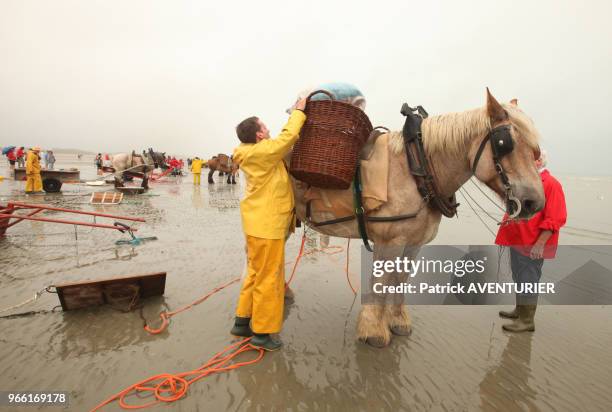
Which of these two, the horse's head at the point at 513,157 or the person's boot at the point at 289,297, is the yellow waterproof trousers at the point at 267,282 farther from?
the horse's head at the point at 513,157

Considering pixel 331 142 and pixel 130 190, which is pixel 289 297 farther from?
pixel 130 190

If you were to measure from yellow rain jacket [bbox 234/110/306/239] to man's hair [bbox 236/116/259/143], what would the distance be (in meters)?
0.05

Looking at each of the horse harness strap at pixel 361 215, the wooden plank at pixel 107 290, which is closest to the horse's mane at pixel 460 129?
the horse harness strap at pixel 361 215

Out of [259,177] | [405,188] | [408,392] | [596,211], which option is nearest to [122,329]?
[259,177]

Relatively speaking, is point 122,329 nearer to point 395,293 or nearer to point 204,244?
point 395,293

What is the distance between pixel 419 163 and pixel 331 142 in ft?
2.62

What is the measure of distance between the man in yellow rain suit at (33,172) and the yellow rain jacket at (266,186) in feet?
45.3

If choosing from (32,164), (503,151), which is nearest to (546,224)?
(503,151)

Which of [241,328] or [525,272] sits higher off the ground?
[525,272]

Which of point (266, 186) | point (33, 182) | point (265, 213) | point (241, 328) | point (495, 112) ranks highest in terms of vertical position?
point (495, 112)

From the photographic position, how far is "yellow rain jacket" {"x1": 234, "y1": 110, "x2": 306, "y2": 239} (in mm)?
2416

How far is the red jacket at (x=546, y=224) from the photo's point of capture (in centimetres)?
308

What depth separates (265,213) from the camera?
2.56 metres

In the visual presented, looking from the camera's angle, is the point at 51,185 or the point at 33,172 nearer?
the point at 33,172
